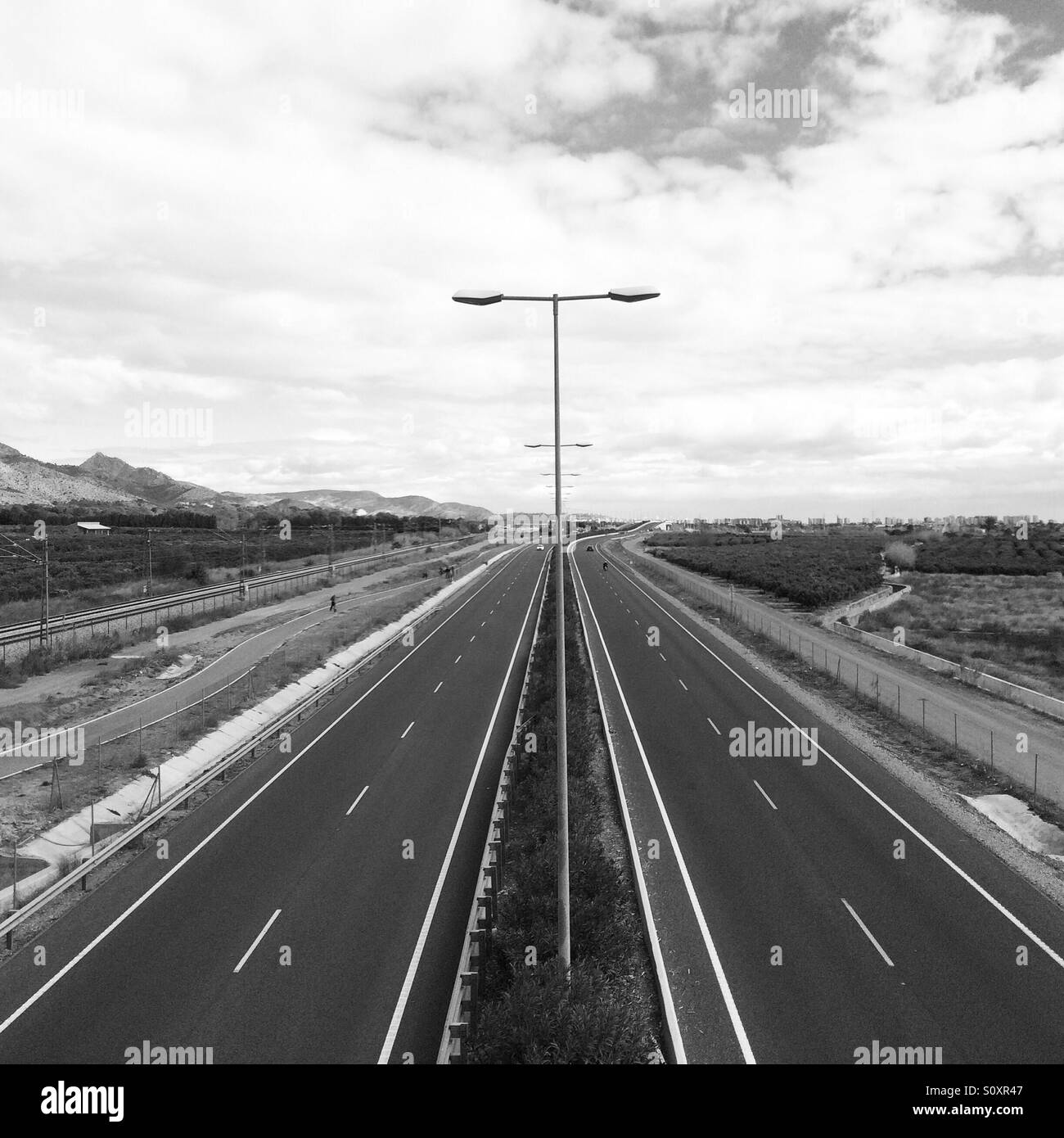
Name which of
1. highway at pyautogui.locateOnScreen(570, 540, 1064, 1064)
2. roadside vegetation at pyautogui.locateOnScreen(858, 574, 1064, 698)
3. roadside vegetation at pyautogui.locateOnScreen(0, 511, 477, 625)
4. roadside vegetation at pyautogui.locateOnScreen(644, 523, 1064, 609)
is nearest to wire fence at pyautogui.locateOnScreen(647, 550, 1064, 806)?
highway at pyautogui.locateOnScreen(570, 540, 1064, 1064)

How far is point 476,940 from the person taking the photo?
13.4 metres

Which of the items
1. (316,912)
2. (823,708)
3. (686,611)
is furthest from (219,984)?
(686,611)

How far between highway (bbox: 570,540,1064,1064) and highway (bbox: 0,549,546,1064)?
445 centimetres

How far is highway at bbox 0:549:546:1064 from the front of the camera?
1158 centimetres

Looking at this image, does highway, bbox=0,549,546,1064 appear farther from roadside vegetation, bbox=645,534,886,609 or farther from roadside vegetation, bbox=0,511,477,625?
roadside vegetation, bbox=645,534,886,609

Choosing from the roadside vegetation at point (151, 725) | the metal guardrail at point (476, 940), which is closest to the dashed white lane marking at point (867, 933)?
the metal guardrail at point (476, 940)

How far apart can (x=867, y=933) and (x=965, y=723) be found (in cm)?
1866

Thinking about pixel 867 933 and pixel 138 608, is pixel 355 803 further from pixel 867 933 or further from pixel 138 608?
pixel 138 608

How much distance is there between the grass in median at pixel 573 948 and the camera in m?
10.4

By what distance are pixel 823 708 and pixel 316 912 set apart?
23.5 meters

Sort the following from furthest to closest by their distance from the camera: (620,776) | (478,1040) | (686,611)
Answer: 1. (686,611)
2. (620,776)
3. (478,1040)

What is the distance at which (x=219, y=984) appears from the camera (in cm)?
1280

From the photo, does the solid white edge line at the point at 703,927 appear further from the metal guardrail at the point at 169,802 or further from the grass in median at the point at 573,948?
the metal guardrail at the point at 169,802
